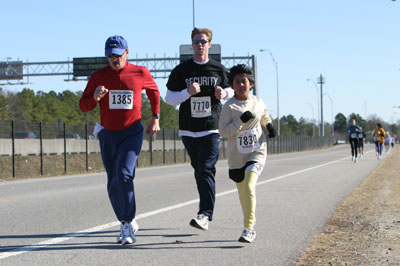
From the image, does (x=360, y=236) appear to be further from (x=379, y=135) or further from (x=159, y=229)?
(x=379, y=135)

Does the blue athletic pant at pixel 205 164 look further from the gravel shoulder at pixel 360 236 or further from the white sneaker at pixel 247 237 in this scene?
the gravel shoulder at pixel 360 236

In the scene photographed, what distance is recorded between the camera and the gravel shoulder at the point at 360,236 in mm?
5537

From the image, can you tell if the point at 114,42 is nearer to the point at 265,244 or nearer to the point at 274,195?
the point at 265,244

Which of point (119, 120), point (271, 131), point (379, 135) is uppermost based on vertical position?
point (119, 120)

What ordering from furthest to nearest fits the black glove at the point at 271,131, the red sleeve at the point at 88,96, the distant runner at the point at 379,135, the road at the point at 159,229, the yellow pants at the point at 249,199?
the distant runner at the point at 379,135 → the red sleeve at the point at 88,96 → the black glove at the point at 271,131 → the yellow pants at the point at 249,199 → the road at the point at 159,229

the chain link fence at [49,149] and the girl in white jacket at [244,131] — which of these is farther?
the chain link fence at [49,149]

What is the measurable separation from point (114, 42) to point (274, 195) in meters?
6.26

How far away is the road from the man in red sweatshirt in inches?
18.0

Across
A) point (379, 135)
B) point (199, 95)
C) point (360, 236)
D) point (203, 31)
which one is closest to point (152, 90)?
point (199, 95)

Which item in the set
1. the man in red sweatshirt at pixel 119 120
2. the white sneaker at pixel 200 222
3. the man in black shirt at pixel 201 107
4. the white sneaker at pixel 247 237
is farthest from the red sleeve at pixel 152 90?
the white sneaker at pixel 247 237

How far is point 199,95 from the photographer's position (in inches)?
279

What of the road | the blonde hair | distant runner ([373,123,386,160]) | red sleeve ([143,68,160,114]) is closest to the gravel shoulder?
the road

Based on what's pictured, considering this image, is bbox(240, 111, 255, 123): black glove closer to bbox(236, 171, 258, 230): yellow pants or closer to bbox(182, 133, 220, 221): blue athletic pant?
bbox(236, 171, 258, 230): yellow pants

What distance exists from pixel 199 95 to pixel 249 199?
137 cm
